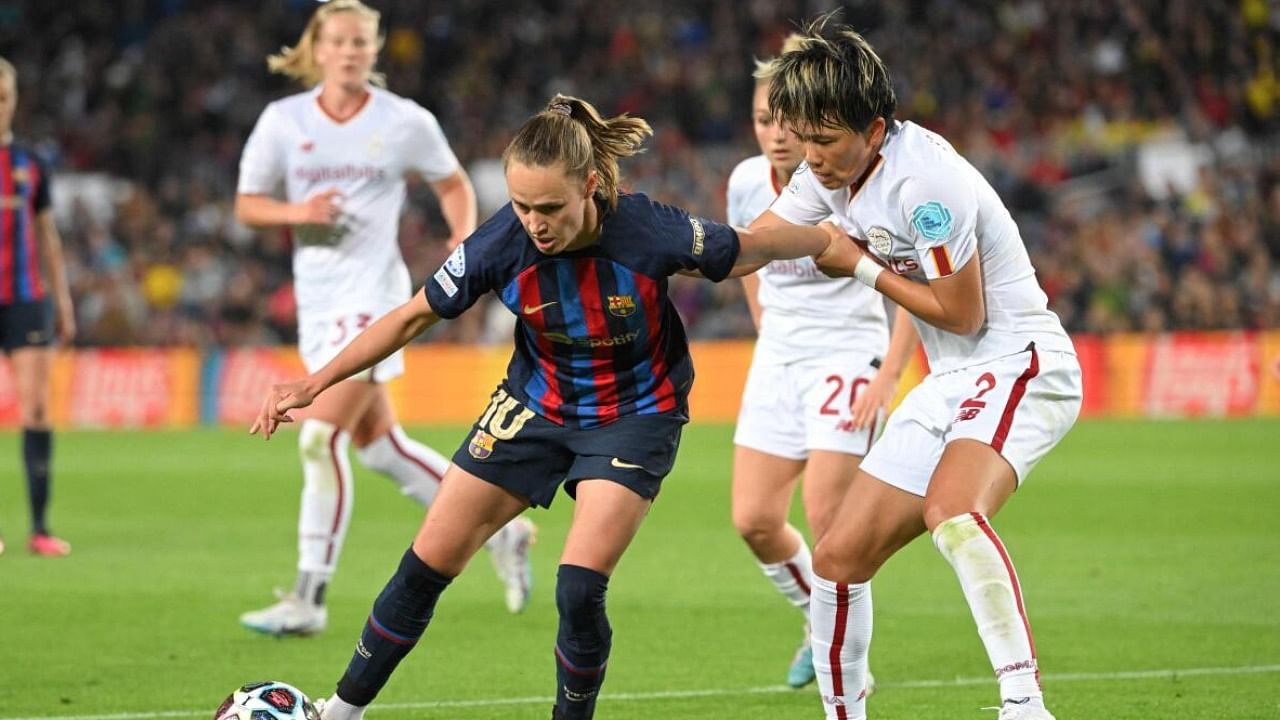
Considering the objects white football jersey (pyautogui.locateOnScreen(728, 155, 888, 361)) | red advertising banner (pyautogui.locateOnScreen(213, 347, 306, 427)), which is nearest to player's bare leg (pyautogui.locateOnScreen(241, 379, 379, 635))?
white football jersey (pyautogui.locateOnScreen(728, 155, 888, 361))

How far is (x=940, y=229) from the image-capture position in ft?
16.0

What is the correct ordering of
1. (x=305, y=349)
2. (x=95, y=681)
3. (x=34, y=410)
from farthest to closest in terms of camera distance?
(x=34, y=410) < (x=305, y=349) < (x=95, y=681)

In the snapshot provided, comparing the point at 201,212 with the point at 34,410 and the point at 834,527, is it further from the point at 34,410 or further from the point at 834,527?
the point at 834,527

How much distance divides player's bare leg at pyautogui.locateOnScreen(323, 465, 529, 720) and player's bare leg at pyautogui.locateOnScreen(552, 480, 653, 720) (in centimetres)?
32

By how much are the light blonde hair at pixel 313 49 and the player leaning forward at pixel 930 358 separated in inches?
126

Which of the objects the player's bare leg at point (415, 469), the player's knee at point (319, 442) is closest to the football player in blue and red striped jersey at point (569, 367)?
the player's knee at point (319, 442)

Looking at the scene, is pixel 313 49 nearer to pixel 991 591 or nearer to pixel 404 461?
pixel 404 461

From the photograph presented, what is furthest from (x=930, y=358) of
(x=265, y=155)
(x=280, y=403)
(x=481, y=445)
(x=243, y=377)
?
(x=243, y=377)

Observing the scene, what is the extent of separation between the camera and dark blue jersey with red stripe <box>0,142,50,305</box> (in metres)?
10.0

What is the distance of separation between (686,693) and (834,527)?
4.75 feet

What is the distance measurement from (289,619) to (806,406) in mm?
2530

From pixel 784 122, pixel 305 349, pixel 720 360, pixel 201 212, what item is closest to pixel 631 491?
pixel 784 122

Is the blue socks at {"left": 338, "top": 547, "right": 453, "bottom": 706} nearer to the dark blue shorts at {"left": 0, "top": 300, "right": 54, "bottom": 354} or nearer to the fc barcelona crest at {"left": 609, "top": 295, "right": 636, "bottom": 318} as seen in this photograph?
the fc barcelona crest at {"left": 609, "top": 295, "right": 636, "bottom": 318}

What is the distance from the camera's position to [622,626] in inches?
309
